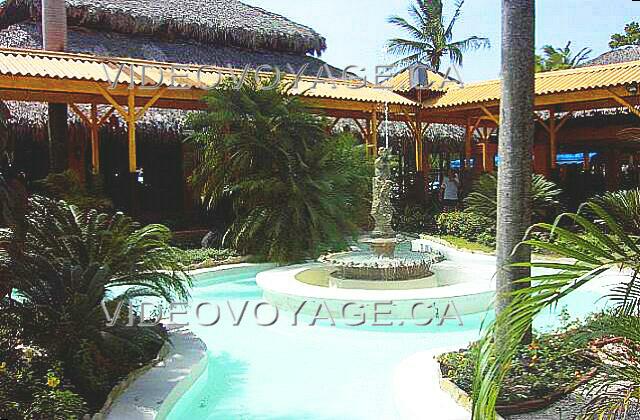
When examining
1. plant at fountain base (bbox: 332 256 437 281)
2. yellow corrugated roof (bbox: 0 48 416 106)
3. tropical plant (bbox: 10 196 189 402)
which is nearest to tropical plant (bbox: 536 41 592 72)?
yellow corrugated roof (bbox: 0 48 416 106)

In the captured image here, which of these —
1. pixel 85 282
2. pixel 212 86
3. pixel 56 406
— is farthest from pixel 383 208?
pixel 56 406

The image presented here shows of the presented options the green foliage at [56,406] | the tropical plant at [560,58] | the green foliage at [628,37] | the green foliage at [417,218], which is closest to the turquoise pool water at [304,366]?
the green foliage at [56,406]

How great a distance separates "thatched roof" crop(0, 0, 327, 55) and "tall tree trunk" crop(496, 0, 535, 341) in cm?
1644

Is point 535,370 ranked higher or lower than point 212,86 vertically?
lower

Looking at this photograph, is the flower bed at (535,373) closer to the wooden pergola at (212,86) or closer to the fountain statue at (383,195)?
the fountain statue at (383,195)

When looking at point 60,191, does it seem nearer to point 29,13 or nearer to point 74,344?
point 74,344

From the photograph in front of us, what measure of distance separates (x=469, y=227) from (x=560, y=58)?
23.3 meters

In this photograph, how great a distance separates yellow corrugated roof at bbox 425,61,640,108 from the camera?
1281 centimetres

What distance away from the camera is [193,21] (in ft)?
65.5

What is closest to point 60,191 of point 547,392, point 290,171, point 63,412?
point 290,171

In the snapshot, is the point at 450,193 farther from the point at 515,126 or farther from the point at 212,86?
the point at 515,126

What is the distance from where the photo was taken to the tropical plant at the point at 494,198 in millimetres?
12953

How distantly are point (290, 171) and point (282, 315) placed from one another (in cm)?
485

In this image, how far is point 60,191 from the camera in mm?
11586
